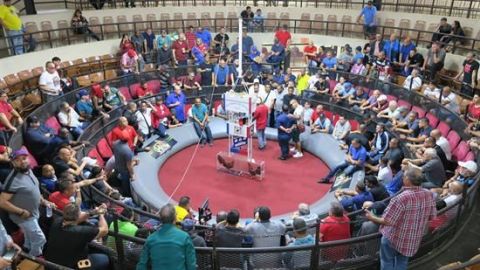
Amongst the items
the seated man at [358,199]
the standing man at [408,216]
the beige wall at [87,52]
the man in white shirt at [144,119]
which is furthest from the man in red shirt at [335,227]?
the beige wall at [87,52]

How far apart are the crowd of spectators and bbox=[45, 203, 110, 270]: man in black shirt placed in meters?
0.01

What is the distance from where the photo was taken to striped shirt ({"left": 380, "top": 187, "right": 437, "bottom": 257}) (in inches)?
179

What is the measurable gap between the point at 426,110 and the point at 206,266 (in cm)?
773

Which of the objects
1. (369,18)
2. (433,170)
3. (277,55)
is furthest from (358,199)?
(369,18)

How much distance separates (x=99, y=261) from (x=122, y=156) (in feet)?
11.8

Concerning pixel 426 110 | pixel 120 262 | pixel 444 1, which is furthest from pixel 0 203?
pixel 444 1

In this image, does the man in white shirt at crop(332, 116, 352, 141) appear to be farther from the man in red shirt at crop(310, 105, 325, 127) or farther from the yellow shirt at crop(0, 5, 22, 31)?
the yellow shirt at crop(0, 5, 22, 31)

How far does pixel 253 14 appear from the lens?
61.9 ft

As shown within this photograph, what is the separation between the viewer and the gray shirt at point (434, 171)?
780 centimetres

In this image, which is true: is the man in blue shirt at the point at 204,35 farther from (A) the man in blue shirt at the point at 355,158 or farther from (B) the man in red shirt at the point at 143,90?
(A) the man in blue shirt at the point at 355,158

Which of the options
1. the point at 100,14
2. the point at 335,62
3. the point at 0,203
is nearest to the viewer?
the point at 0,203

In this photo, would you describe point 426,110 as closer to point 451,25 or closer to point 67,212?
point 451,25

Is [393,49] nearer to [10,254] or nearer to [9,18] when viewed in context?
[9,18]

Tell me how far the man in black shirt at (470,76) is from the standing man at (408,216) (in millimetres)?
8378
